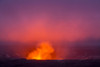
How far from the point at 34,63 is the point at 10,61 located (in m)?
1.94

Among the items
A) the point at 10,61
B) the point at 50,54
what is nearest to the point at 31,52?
the point at 50,54

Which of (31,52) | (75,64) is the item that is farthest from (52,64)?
(31,52)

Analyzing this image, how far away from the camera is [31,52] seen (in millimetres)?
30594

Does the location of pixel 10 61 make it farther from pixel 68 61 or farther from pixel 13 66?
pixel 68 61

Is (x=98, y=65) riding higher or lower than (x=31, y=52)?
lower

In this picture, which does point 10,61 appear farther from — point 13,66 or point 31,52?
point 31,52

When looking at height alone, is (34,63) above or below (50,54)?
below

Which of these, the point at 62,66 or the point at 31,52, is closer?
the point at 62,66

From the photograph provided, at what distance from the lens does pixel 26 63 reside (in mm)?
13086

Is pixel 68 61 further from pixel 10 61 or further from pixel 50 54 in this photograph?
pixel 50 54

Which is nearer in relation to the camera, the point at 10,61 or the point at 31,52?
the point at 10,61

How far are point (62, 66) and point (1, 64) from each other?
4.60m

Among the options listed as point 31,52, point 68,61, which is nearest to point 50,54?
point 31,52

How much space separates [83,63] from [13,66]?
208 inches
